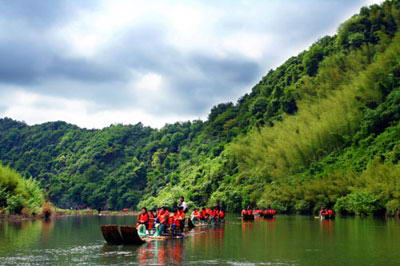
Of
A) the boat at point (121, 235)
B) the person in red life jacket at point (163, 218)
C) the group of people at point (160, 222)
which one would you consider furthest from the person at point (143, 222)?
the boat at point (121, 235)

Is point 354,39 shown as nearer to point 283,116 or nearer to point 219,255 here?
point 283,116

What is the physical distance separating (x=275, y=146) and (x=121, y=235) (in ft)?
201

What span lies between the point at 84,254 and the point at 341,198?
144 ft

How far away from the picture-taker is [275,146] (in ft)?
282

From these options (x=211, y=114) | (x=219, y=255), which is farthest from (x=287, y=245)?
(x=211, y=114)

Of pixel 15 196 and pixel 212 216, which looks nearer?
pixel 212 216

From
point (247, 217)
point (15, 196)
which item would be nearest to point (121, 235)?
point (247, 217)

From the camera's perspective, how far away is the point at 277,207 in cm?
7594

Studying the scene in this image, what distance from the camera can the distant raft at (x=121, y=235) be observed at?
87.5ft

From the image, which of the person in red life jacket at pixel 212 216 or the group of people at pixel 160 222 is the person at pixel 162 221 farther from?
the person in red life jacket at pixel 212 216

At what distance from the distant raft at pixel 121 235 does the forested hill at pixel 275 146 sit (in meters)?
34.1

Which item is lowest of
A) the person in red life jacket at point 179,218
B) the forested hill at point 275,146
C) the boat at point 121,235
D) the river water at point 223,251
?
the river water at point 223,251

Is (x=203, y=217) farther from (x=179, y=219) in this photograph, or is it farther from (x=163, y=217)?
(x=163, y=217)

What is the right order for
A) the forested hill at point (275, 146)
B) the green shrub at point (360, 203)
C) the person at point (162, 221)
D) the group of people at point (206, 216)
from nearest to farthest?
the person at point (162, 221), the group of people at point (206, 216), the green shrub at point (360, 203), the forested hill at point (275, 146)
